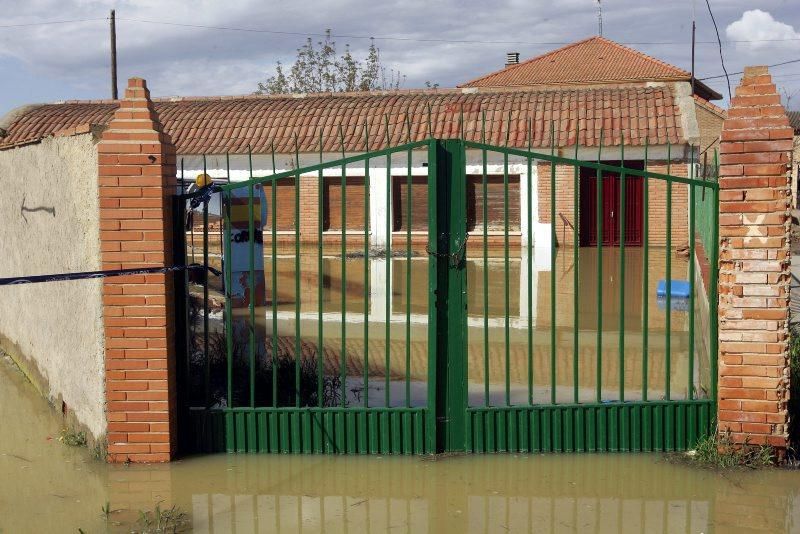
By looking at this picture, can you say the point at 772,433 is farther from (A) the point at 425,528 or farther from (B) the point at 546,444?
(A) the point at 425,528

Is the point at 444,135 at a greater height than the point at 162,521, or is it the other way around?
the point at 444,135

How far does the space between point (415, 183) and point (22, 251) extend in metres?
14.2

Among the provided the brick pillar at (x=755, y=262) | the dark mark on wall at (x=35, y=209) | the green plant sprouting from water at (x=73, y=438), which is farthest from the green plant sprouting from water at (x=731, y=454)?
the dark mark on wall at (x=35, y=209)

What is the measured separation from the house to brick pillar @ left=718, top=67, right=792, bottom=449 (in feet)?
45.9

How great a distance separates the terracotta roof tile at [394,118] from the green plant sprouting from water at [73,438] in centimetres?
1486

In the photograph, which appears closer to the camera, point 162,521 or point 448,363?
point 162,521

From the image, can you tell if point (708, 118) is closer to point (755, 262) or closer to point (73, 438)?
point (755, 262)

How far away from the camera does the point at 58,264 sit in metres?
6.71

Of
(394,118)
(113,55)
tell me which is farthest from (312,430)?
(113,55)

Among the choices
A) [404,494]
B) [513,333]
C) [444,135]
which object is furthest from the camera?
[444,135]

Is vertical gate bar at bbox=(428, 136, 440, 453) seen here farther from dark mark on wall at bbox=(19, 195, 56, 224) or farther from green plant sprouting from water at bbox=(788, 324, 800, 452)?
dark mark on wall at bbox=(19, 195, 56, 224)

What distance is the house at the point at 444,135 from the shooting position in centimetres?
2041

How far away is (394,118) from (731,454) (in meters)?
18.2

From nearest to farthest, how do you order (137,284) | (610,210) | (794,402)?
(137,284) < (794,402) < (610,210)
